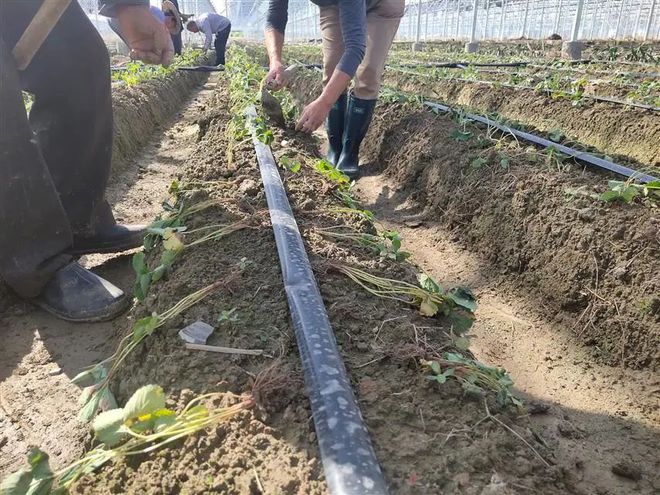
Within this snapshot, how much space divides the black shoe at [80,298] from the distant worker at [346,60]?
1.48 m

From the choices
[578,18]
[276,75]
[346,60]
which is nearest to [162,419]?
[346,60]

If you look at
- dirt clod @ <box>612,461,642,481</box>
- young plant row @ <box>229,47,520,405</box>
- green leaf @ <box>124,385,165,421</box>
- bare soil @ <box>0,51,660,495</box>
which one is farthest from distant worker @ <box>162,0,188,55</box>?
dirt clod @ <box>612,461,642,481</box>

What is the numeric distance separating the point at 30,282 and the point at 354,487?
1.68 meters

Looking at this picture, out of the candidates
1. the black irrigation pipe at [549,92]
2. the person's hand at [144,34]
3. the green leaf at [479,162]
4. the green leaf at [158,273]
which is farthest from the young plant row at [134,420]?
the black irrigation pipe at [549,92]

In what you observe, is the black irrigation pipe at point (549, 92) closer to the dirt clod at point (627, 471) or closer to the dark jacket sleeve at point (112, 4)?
the dirt clod at point (627, 471)

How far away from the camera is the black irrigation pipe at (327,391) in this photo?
1040mm

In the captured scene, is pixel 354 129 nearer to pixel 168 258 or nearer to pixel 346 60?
pixel 346 60

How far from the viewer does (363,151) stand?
5.82 metres

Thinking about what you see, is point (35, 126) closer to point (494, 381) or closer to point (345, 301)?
point (345, 301)

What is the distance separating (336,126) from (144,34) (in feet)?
9.01

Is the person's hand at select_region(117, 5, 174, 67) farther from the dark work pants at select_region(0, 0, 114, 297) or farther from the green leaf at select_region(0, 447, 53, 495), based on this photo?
the green leaf at select_region(0, 447, 53, 495)

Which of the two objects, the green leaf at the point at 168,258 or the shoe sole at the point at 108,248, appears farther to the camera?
the shoe sole at the point at 108,248

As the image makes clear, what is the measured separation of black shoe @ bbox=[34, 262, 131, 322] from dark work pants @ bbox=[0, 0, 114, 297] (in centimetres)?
5

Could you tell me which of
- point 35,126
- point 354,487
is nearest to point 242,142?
point 35,126
